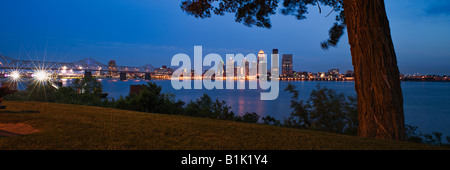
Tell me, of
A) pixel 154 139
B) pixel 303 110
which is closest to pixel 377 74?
pixel 303 110

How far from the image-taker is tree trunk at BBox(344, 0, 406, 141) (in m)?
5.39

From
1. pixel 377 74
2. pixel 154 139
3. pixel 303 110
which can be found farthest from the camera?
pixel 303 110

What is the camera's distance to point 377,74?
5.46 metres

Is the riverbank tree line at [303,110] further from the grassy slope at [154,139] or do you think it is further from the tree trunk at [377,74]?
the grassy slope at [154,139]

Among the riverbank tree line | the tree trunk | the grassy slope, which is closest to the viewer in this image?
the grassy slope

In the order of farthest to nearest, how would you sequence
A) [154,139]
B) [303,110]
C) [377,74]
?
[303,110]
[377,74]
[154,139]

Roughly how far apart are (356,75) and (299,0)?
3.85 meters

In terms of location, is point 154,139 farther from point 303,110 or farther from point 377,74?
point 303,110

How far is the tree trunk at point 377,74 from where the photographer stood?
17.7 feet

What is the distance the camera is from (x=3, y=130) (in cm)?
437

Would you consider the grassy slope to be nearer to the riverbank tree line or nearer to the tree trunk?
the tree trunk

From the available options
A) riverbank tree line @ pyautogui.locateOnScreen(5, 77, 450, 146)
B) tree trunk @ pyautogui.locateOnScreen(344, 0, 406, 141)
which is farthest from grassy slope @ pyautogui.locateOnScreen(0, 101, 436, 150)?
riverbank tree line @ pyautogui.locateOnScreen(5, 77, 450, 146)
